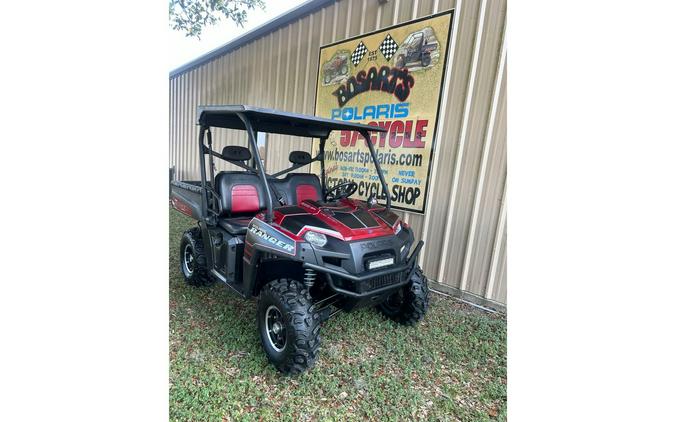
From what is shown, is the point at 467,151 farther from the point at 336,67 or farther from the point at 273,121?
the point at 336,67

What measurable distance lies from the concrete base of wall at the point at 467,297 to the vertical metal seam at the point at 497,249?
0.24ft

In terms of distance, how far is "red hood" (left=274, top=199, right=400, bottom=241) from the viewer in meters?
2.17

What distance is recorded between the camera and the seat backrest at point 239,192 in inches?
119

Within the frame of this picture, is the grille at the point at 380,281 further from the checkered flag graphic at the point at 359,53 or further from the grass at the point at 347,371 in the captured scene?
the checkered flag graphic at the point at 359,53

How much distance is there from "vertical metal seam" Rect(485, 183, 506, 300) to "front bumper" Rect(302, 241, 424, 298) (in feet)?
5.07

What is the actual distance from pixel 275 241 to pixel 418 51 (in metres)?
2.95

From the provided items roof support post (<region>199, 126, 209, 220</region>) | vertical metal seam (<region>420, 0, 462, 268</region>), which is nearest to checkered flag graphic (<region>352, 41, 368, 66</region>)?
vertical metal seam (<region>420, 0, 462, 268</region>)

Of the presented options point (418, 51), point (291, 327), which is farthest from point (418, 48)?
point (291, 327)

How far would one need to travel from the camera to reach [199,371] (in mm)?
2178

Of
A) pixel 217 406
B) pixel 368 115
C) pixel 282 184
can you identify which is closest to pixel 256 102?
pixel 368 115

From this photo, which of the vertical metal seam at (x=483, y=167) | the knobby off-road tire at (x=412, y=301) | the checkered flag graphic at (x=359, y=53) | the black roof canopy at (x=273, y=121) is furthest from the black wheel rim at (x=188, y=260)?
the checkered flag graphic at (x=359, y=53)

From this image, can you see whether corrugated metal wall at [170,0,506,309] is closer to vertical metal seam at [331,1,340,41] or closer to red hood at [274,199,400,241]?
vertical metal seam at [331,1,340,41]

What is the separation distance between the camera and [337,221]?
228 centimetres

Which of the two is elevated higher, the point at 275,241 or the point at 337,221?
the point at 337,221
